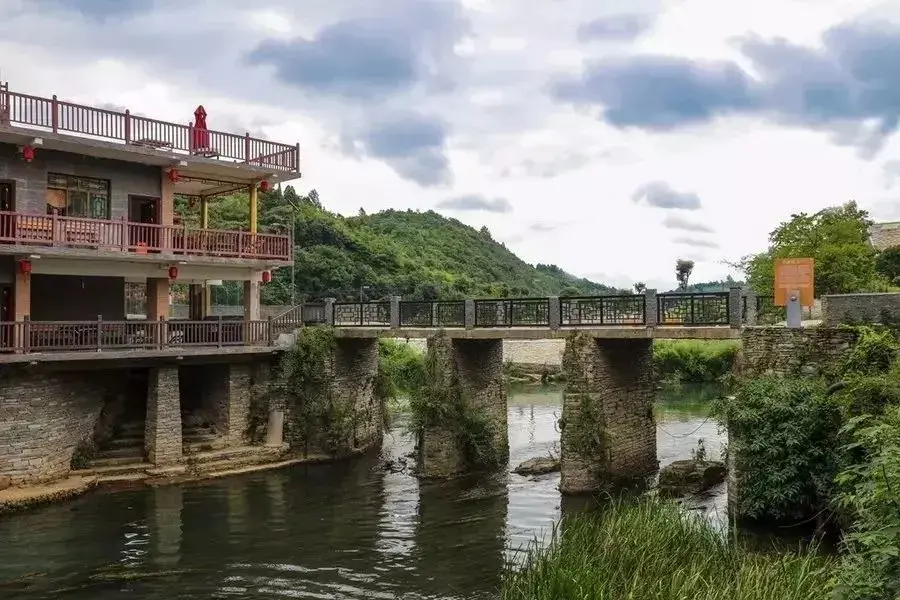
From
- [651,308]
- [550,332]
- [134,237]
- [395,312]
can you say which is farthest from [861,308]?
[134,237]

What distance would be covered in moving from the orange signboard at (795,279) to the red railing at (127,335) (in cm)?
1657

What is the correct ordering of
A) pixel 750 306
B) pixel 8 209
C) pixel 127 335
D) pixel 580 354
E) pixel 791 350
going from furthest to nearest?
pixel 127 335 < pixel 8 209 < pixel 580 354 < pixel 750 306 < pixel 791 350

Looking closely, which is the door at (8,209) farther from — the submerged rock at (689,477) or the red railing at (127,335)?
the submerged rock at (689,477)

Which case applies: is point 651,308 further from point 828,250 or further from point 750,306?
point 828,250

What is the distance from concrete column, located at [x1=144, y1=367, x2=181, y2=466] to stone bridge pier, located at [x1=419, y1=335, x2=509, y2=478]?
7766 mm

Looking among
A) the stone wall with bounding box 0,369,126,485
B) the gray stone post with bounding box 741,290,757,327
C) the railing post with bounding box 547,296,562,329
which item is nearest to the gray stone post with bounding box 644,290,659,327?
the gray stone post with bounding box 741,290,757,327

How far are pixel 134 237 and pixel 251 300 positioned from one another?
15.4 ft

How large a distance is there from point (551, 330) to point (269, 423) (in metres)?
10.9

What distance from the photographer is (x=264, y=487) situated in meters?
22.0

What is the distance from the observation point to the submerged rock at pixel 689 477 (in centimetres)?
1995

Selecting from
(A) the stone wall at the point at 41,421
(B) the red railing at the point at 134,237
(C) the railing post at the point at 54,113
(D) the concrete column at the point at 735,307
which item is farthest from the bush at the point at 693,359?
(C) the railing post at the point at 54,113

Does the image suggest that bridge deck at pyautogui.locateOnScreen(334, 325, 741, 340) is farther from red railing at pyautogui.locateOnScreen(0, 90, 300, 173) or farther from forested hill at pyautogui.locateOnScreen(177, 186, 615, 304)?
forested hill at pyautogui.locateOnScreen(177, 186, 615, 304)

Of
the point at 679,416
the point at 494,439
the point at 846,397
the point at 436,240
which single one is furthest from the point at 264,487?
the point at 436,240

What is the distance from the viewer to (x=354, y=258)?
61125 millimetres
